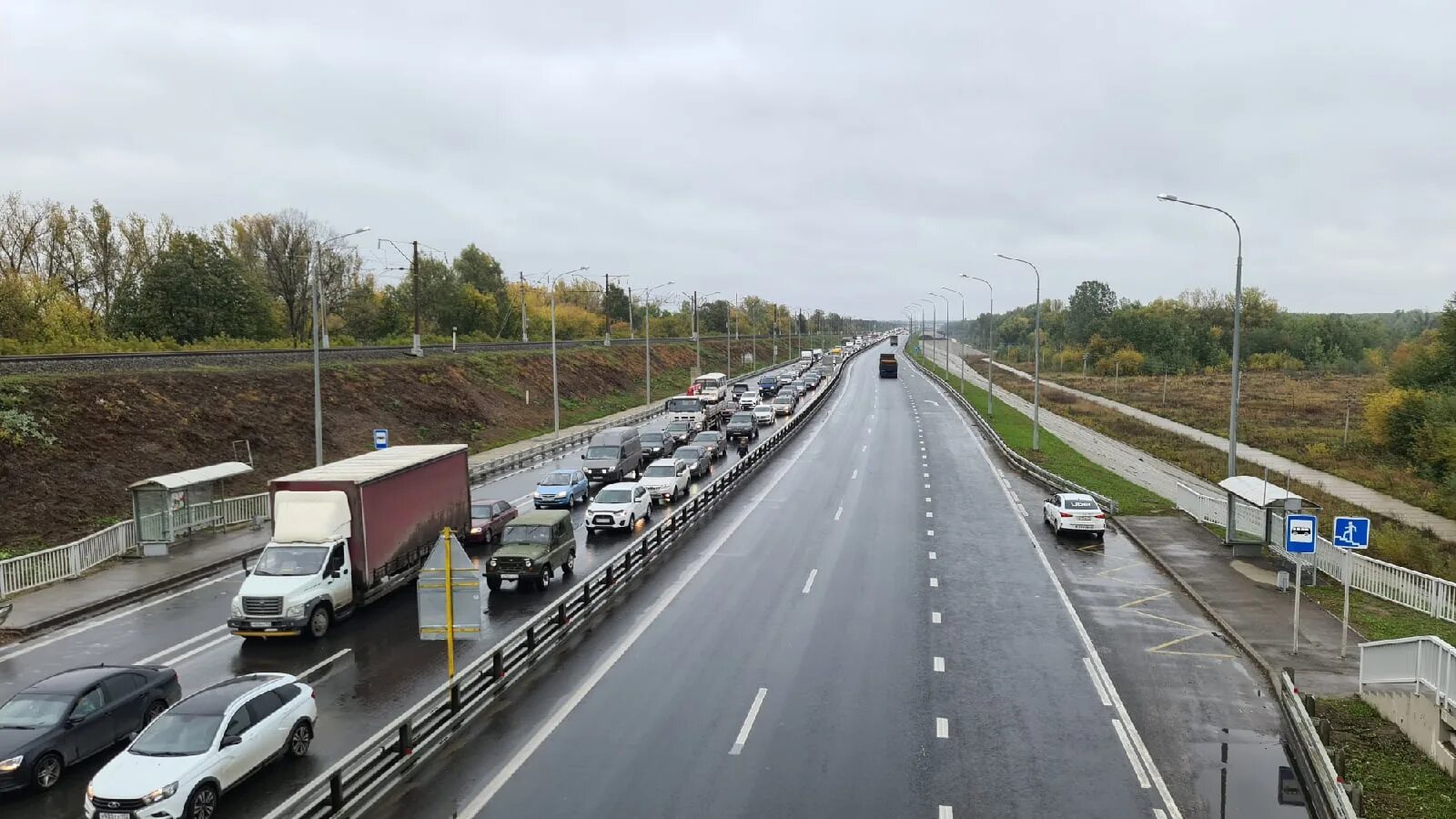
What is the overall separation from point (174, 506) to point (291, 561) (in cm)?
1131

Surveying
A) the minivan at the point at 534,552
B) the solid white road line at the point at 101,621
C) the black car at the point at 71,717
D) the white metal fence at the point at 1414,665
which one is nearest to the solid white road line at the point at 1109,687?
the white metal fence at the point at 1414,665

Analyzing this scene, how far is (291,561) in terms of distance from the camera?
1969 cm

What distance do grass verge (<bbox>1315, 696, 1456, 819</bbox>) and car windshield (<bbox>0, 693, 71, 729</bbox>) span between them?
17910 mm

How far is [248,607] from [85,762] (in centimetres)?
530

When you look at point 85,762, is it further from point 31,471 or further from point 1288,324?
point 1288,324

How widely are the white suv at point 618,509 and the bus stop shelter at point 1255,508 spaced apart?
60.1 feet

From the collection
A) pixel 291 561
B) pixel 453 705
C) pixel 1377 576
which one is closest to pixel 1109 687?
pixel 1377 576

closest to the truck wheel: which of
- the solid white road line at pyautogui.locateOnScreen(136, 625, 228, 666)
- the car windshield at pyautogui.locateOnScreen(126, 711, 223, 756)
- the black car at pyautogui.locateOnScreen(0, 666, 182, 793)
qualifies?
the solid white road line at pyautogui.locateOnScreen(136, 625, 228, 666)

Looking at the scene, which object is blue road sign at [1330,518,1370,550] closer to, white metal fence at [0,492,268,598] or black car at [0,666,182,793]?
black car at [0,666,182,793]

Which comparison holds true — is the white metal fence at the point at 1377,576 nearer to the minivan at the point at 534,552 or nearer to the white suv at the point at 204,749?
the minivan at the point at 534,552

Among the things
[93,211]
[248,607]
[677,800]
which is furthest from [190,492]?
[93,211]

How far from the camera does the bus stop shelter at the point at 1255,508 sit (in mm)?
25141

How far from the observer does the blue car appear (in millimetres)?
33594

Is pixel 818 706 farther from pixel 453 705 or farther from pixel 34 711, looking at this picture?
pixel 34 711
